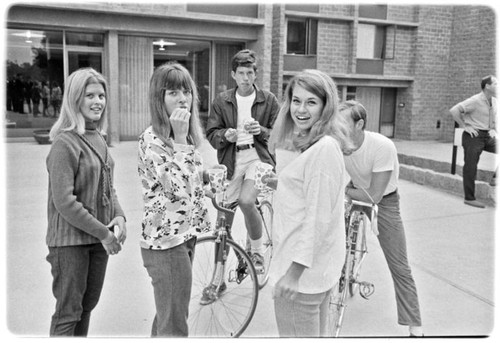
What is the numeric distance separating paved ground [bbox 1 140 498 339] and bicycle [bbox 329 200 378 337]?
13cm

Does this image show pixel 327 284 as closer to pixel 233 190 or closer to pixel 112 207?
pixel 112 207

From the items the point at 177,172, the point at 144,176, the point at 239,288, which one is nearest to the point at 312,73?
the point at 177,172

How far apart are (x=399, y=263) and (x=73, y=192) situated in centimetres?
215

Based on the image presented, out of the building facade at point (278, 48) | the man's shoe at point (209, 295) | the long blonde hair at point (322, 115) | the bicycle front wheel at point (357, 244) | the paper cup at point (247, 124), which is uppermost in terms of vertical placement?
the building facade at point (278, 48)

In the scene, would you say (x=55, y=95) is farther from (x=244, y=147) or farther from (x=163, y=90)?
(x=163, y=90)

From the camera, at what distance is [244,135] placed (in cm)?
390

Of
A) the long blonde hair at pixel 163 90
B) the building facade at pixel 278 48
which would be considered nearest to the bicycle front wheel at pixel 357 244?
the long blonde hair at pixel 163 90

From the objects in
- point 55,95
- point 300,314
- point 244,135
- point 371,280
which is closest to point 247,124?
point 244,135

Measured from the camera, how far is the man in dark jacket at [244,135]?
391 cm

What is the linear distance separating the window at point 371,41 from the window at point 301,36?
1.98m

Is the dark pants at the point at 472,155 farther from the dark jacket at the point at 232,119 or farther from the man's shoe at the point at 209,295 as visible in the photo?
the man's shoe at the point at 209,295

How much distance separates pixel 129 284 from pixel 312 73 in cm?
273

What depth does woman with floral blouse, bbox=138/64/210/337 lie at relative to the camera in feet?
7.55

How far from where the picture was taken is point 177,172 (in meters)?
2.31
